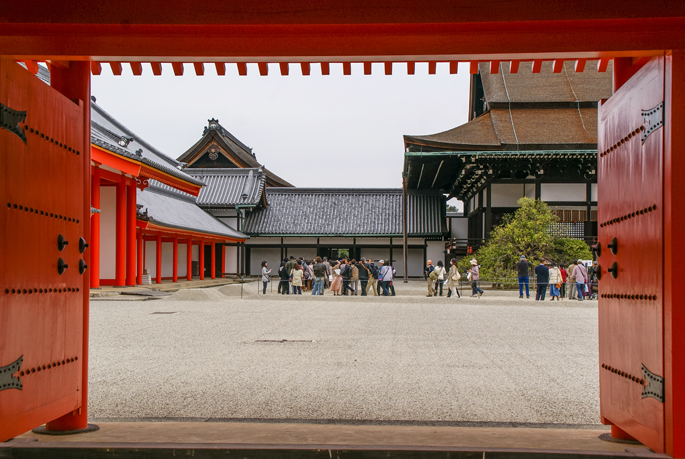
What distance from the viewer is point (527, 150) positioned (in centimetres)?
2022

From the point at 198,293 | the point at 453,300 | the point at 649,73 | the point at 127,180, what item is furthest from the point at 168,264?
the point at 649,73

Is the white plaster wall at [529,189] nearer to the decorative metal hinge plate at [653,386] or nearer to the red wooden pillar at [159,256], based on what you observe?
the red wooden pillar at [159,256]

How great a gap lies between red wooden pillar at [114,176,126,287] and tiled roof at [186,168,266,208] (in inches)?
506

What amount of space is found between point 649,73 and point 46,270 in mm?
3455

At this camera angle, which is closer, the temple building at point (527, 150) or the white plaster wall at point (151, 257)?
the temple building at point (527, 150)

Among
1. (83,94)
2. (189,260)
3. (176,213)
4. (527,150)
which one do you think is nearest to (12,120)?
(83,94)

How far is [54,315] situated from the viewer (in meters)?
3.11

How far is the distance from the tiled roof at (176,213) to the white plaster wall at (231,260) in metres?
1.54

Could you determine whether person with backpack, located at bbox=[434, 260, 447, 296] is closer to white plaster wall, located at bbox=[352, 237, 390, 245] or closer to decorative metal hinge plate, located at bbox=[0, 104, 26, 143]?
white plaster wall, located at bbox=[352, 237, 390, 245]

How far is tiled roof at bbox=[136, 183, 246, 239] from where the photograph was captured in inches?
780

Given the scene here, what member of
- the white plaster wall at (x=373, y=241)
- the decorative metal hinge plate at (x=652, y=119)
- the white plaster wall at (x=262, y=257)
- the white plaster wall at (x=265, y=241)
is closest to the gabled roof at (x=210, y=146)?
the white plaster wall at (x=265, y=241)

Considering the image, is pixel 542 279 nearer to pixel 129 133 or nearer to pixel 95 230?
pixel 95 230

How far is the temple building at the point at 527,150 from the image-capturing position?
67.1 ft

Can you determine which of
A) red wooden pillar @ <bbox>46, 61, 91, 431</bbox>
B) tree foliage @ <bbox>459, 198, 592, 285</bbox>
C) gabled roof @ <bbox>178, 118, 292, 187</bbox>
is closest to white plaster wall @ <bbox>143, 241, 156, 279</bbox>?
tree foliage @ <bbox>459, 198, 592, 285</bbox>
